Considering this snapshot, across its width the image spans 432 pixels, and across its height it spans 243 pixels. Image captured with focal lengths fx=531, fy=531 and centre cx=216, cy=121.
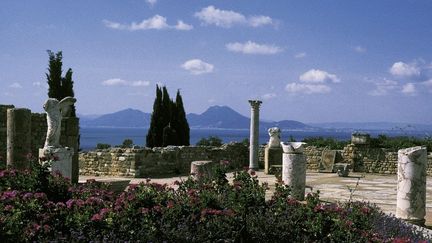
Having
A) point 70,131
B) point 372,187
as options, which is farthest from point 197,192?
point 372,187

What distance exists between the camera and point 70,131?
1537 centimetres

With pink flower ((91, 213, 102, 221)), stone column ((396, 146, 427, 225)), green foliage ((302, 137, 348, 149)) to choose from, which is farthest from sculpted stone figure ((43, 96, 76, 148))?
green foliage ((302, 137, 348, 149))

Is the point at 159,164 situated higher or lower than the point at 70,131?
lower

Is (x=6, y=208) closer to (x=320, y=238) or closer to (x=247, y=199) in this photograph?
(x=247, y=199)

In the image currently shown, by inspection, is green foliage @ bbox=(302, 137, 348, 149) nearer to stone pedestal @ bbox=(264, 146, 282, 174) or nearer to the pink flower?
stone pedestal @ bbox=(264, 146, 282, 174)

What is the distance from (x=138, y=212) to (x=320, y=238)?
7.68 feet

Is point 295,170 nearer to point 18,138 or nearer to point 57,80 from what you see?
point 18,138

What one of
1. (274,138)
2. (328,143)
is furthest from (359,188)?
(328,143)

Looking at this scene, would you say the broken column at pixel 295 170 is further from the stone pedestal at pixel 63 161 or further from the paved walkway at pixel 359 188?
the stone pedestal at pixel 63 161

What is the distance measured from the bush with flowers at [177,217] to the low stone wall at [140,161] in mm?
11112

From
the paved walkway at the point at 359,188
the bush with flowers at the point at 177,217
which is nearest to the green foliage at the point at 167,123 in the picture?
the paved walkway at the point at 359,188

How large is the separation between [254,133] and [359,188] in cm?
642

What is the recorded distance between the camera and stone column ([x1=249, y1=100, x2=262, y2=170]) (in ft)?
70.6

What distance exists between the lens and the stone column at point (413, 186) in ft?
31.2
